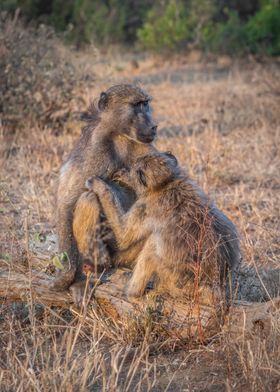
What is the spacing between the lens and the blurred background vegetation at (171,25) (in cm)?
1625

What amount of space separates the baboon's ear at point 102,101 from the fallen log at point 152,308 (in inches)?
44.7

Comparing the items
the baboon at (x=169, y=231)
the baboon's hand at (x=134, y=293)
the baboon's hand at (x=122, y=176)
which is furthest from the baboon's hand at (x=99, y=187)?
the baboon's hand at (x=134, y=293)

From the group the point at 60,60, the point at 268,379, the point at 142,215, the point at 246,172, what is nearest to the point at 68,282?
the point at 142,215

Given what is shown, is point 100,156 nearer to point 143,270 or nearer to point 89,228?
point 89,228

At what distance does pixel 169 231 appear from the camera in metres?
3.69

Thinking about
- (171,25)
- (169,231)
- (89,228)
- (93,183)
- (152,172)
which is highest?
(152,172)

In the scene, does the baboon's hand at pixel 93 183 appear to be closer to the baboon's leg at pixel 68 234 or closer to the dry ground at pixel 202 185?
the baboon's leg at pixel 68 234

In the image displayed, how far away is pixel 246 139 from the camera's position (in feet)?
27.5

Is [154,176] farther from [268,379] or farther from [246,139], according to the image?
[246,139]

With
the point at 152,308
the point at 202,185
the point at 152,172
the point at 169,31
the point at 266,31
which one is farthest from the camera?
the point at 169,31

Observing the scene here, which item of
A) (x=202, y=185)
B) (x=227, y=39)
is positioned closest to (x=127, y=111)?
(x=202, y=185)

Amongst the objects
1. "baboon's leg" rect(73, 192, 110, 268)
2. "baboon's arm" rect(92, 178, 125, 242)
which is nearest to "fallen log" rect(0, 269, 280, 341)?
"baboon's leg" rect(73, 192, 110, 268)

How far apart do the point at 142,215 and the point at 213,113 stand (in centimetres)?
632

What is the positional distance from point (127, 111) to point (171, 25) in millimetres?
12902
